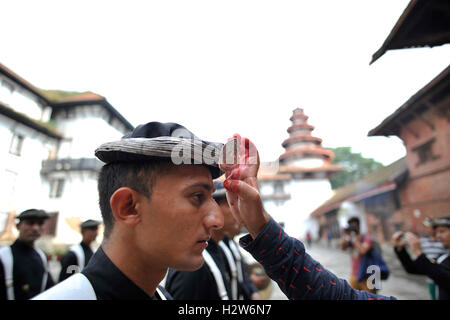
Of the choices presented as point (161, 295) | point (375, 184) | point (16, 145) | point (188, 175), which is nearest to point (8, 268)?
point (16, 145)

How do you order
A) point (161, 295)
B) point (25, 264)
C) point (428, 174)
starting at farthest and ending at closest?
1. point (25, 264)
2. point (428, 174)
3. point (161, 295)

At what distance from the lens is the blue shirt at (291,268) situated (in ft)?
3.04

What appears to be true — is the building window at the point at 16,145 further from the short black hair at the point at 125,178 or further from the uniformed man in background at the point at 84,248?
the uniformed man in background at the point at 84,248

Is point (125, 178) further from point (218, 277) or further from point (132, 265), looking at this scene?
point (218, 277)

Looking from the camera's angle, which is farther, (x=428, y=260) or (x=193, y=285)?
(x=428, y=260)

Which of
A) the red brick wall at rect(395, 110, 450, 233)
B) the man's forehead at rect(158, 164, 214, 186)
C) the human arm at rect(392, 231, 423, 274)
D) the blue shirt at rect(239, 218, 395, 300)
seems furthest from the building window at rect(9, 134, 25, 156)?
the human arm at rect(392, 231, 423, 274)

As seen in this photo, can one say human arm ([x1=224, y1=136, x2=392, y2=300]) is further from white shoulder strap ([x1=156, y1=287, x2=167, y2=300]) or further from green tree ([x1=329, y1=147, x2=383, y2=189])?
green tree ([x1=329, y1=147, x2=383, y2=189])

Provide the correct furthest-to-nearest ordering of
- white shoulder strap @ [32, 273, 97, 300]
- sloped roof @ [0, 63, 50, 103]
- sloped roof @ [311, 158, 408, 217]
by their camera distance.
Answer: sloped roof @ [311, 158, 408, 217]
sloped roof @ [0, 63, 50, 103]
white shoulder strap @ [32, 273, 97, 300]

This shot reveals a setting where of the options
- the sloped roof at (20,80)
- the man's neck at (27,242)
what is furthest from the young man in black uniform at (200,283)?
the man's neck at (27,242)

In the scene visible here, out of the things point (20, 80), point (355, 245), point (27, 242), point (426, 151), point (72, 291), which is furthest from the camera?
point (355, 245)

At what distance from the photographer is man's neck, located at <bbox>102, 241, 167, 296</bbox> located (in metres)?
0.90

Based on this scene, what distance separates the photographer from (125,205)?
0.87m

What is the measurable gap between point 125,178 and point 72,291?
0.39 m
